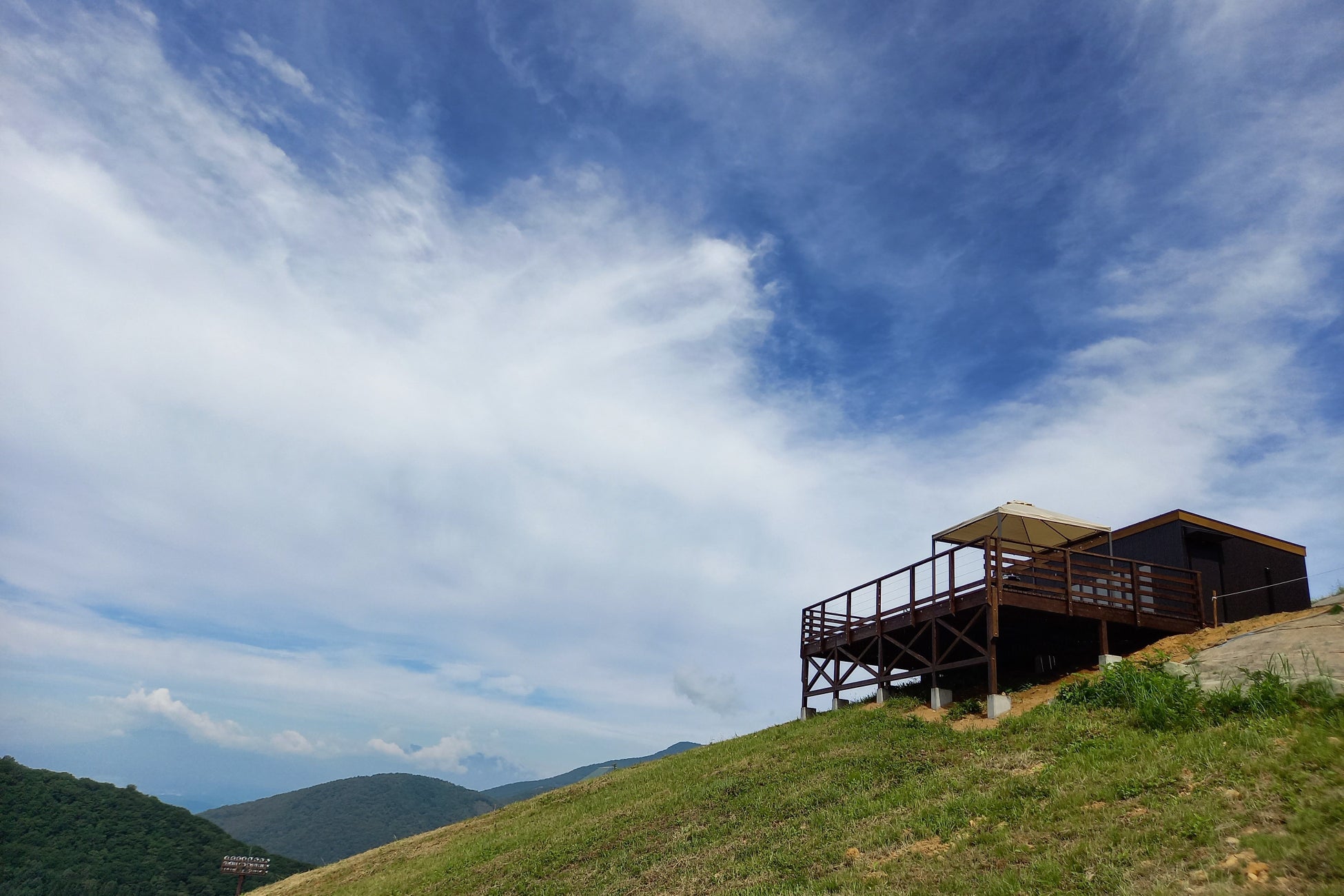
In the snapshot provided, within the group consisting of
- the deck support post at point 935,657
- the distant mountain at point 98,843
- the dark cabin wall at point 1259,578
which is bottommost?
the distant mountain at point 98,843

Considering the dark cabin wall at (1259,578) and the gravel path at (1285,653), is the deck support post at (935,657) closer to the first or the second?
the gravel path at (1285,653)

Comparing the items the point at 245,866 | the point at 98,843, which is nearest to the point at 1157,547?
the point at 245,866

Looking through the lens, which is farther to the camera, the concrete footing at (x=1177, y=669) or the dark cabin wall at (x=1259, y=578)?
the dark cabin wall at (x=1259, y=578)

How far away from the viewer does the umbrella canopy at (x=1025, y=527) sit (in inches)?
981

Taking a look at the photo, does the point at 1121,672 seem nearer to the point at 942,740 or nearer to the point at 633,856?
the point at 942,740

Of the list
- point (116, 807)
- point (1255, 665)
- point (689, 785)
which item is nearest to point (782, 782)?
point (689, 785)

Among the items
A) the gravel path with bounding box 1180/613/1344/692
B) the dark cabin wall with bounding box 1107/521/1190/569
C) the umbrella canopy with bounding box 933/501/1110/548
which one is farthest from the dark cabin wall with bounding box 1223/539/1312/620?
the gravel path with bounding box 1180/613/1344/692

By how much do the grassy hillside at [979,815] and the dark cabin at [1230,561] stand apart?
8848 mm

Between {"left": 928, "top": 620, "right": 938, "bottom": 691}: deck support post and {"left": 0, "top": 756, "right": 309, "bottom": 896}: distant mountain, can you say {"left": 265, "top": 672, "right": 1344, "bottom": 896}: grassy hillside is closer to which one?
{"left": 928, "top": 620, "right": 938, "bottom": 691}: deck support post

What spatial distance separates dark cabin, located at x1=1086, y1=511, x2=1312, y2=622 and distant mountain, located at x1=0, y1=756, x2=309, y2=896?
3865 inches

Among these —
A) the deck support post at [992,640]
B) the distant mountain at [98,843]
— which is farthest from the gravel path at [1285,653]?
the distant mountain at [98,843]

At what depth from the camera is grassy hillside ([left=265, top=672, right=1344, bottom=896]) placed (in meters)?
10.4

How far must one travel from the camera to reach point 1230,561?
25562 mm

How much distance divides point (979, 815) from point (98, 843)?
11278cm
